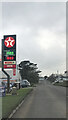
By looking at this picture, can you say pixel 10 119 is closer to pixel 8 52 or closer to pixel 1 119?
pixel 1 119

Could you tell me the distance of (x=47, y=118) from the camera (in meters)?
9.82

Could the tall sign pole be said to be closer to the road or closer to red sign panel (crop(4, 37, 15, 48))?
red sign panel (crop(4, 37, 15, 48))

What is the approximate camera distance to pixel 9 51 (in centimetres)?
2527

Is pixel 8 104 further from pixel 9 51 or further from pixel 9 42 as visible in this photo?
pixel 9 42

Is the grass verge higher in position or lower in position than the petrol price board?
lower

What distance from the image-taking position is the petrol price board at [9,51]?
2516cm

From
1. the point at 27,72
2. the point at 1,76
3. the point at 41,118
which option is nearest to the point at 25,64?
the point at 27,72

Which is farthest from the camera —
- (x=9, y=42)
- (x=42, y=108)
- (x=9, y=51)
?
(x=9, y=42)

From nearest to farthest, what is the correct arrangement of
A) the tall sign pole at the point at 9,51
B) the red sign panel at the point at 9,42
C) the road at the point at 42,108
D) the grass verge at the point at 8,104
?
1. the road at the point at 42,108
2. the grass verge at the point at 8,104
3. the tall sign pole at the point at 9,51
4. the red sign panel at the point at 9,42

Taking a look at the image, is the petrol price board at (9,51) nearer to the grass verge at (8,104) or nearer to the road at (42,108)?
the road at (42,108)

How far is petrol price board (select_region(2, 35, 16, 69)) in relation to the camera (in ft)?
82.5

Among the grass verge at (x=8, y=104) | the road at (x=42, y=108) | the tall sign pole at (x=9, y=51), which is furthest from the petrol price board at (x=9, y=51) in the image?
the grass verge at (x=8, y=104)

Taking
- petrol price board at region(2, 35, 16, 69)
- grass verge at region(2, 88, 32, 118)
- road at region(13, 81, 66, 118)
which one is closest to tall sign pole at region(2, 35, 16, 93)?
petrol price board at region(2, 35, 16, 69)

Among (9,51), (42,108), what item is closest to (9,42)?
(9,51)
